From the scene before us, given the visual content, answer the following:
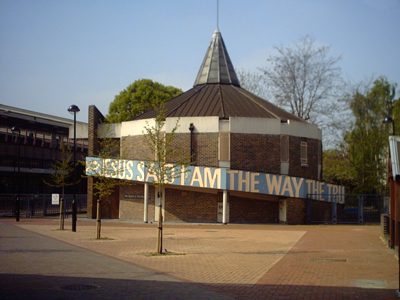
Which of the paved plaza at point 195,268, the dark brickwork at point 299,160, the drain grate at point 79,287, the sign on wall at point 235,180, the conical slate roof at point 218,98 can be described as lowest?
the paved plaza at point 195,268

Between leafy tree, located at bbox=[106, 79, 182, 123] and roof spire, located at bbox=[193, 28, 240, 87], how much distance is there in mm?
16689

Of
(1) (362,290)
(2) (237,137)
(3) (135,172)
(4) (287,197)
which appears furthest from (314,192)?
(1) (362,290)

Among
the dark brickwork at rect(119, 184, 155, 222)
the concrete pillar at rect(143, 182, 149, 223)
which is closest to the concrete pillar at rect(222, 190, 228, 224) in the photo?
the concrete pillar at rect(143, 182, 149, 223)

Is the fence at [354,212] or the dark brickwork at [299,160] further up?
the dark brickwork at [299,160]

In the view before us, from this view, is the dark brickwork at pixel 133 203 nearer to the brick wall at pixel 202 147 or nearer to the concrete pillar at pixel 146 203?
the concrete pillar at pixel 146 203

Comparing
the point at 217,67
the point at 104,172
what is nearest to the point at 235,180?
the point at 104,172

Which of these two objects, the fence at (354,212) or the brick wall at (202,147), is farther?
the fence at (354,212)

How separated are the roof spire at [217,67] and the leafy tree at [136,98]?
1669 centimetres

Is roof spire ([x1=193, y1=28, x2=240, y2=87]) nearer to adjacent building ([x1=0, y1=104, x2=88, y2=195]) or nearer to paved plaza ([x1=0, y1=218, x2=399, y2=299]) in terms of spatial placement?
adjacent building ([x1=0, y1=104, x2=88, y2=195])

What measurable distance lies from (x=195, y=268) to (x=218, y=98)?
25.5 metres

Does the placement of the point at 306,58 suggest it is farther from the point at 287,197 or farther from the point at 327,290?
the point at 327,290

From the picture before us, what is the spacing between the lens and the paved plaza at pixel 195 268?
10.0 meters

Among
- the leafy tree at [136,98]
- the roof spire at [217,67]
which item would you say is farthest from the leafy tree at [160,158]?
the leafy tree at [136,98]

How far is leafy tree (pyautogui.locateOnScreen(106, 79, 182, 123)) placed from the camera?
195ft
